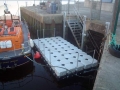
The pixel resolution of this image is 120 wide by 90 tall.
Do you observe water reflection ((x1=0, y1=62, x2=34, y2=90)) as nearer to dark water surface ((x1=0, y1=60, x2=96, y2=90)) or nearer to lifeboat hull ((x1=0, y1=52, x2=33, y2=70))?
dark water surface ((x1=0, y1=60, x2=96, y2=90))

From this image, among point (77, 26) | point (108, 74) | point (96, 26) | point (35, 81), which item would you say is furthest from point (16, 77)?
point (77, 26)

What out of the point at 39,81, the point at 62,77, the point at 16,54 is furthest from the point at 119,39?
the point at 16,54

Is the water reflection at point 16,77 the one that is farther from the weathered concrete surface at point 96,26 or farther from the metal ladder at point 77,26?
the weathered concrete surface at point 96,26

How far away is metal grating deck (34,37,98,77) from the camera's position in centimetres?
656

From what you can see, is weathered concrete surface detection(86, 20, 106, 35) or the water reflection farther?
weathered concrete surface detection(86, 20, 106, 35)

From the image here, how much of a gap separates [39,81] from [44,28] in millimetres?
5299

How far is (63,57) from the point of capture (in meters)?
7.55

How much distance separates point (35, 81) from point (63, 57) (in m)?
1.98

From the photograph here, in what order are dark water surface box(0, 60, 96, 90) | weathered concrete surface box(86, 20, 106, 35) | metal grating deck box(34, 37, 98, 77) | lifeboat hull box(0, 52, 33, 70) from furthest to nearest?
weathered concrete surface box(86, 20, 106, 35), lifeboat hull box(0, 52, 33, 70), metal grating deck box(34, 37, 98, 77), dark water surface box(0, 60, 96, 90)

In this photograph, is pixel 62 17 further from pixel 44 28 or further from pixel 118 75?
pixel 118 75

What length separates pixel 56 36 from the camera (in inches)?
453

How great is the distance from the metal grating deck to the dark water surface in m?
0.58

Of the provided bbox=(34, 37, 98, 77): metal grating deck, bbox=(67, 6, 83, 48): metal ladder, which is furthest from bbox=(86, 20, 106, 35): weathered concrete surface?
bbox=(34, 37, 98, 77): metal grating deck

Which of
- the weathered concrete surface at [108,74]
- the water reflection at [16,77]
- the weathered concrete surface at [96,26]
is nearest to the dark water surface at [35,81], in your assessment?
the water reflection at [16,77]
